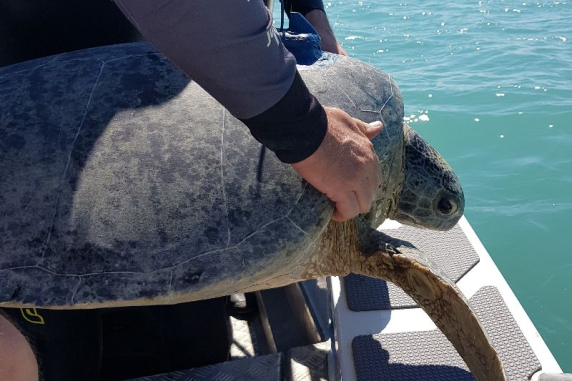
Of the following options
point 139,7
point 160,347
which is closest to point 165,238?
point 139,7

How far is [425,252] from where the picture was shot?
2641 mm

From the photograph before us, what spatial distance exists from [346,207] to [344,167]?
0.17m

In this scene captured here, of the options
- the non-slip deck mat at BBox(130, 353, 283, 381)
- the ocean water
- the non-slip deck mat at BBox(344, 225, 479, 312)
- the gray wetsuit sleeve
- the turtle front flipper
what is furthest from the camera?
the ocean water

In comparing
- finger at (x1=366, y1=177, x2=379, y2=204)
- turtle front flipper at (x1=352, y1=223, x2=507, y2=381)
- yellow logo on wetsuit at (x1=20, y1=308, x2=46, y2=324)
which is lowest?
turtle front flipper at (x1=352, y1=223, x2=507, y2=381)

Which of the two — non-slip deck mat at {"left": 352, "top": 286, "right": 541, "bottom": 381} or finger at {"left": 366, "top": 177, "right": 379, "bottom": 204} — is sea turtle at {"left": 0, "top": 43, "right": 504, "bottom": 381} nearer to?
finger at {"left": 366, "top": 177, "right": 379, "bottom": 204}

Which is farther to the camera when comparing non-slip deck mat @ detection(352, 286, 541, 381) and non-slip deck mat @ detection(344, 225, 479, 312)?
non-slip deck mat @ detection(344, 225, 479, 312)

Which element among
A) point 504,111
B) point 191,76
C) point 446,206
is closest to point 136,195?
point 191,76

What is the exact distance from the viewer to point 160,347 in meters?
2.13

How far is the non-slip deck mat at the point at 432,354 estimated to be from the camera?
1890 mm

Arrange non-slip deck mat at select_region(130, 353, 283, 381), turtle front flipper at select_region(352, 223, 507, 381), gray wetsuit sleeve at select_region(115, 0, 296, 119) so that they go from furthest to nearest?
non-slip deck mat at select_region(130, 353, 283, 381) → turtle front flipper at select_region(352, 223, 507, 381) → gray wetsuit sleeve at select_region(115, 0, 296, 119)

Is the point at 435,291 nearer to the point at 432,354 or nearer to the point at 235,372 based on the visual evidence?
the point at 432,354

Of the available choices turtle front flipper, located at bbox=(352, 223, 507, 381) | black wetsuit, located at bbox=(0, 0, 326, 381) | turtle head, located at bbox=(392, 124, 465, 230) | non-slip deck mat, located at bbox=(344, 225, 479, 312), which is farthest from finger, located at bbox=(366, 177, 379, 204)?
non-slip deck mat, located at bbox=(344, 225, 479, 312)

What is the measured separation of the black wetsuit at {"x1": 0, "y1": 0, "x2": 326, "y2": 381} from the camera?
1.06 m

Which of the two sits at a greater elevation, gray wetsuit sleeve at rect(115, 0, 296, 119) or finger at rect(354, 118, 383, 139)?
gray wetsuit sleeve at rect(115, 0, 296, 119)
